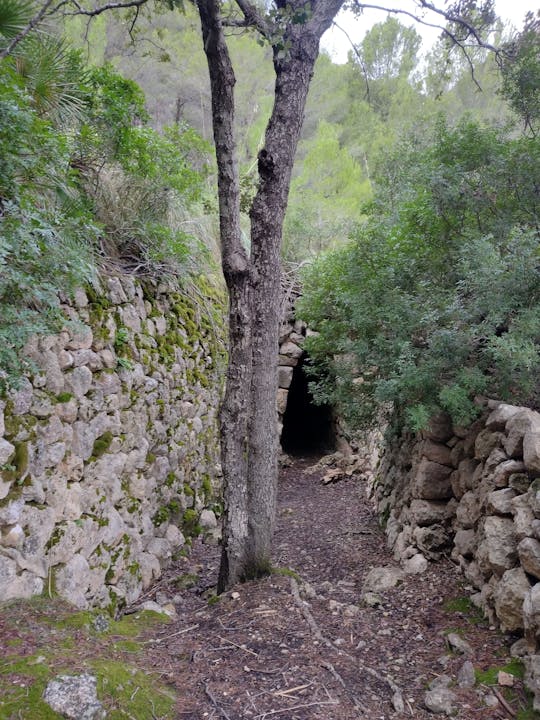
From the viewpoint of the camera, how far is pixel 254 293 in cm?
348

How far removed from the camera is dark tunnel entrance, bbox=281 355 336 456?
10.0m

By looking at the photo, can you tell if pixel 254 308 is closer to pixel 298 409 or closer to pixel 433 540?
pixel 433 540

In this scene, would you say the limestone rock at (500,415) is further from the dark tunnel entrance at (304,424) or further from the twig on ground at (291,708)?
the dark tunnel entrance at (304,424)

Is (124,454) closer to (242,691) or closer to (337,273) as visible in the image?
(242,691)

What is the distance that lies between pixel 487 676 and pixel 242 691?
1223 mm

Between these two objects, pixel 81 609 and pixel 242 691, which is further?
pixel 81 609

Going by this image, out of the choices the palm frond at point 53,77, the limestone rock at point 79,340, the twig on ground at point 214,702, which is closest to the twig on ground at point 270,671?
the twig on ground at point 214,702

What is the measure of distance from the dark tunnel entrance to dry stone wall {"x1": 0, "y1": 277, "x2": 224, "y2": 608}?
4831 millimetres

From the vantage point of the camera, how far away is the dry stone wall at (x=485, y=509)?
2.55 meters

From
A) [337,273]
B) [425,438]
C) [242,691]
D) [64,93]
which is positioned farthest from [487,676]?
[64,93]

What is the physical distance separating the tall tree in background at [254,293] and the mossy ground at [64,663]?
3.41 ft

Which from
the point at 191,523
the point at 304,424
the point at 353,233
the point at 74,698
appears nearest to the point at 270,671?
the point at 74,698

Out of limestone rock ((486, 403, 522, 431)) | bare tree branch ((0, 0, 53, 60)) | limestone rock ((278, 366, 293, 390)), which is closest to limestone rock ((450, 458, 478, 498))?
limestone rock ((486, 403, 522, 431))

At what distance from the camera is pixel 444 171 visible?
409 cm
